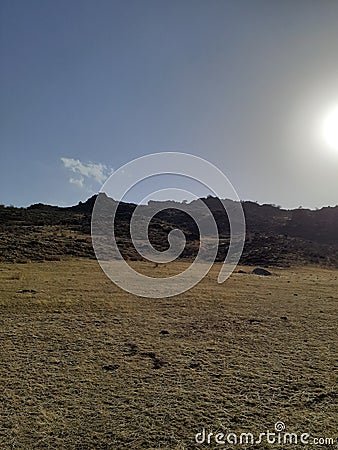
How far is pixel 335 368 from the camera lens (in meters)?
7.59

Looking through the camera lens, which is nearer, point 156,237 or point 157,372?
point 157,372

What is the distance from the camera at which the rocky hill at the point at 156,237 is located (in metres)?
35.8

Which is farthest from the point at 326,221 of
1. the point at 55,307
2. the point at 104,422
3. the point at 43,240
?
the point at 104,422

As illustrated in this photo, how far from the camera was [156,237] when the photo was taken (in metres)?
53.3

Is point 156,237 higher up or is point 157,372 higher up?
point 156,237

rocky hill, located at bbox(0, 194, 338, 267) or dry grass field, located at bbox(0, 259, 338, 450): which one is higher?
rocky hill, located at bbox(0, 194, 338, 267)

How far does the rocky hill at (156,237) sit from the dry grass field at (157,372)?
70.5ft

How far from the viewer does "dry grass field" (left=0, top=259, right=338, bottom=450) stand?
203 inches

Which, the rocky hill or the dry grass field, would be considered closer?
the dry grass field

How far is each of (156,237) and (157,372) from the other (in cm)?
4604

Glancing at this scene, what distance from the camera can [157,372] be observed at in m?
7.29

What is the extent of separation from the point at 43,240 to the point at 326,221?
215ft

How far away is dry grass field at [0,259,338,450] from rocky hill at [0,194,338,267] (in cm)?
2149

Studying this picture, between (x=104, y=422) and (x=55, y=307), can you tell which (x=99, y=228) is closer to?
(x=55, y=307)
